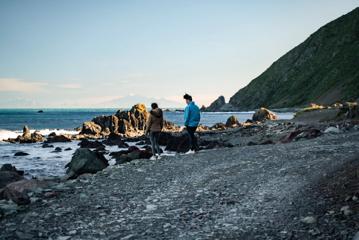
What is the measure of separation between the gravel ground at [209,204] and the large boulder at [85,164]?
5250mm

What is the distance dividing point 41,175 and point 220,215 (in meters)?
18.2

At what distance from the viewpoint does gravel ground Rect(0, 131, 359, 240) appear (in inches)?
350

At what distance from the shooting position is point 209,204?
35.6 feet

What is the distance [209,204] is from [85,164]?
1171 cm

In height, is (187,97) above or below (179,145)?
above

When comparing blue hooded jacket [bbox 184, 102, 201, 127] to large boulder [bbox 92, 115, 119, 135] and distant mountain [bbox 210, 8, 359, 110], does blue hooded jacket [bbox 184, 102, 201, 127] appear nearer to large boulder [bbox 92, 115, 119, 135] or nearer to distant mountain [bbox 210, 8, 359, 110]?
large boulder [bbox 92, 115, 119, 135]

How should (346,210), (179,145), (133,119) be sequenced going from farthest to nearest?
(133,119), (179,145), (346,210)

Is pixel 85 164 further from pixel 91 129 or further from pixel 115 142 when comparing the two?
pixel 91 129

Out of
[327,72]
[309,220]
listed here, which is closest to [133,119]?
[309,220]

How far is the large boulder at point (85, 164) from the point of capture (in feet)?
68.6

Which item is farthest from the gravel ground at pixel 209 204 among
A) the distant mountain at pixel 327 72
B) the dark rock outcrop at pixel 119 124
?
the distant mountain at pixel 327 72

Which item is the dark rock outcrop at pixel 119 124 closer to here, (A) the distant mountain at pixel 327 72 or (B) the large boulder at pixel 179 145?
(B) the large boulder at pixel 179 145

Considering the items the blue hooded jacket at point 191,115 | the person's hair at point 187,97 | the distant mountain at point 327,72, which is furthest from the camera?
the distant mountain at point 327,72

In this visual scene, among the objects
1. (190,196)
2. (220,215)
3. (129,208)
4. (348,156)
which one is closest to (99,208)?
(129,208)
